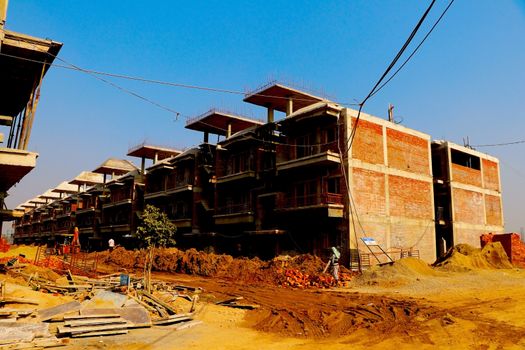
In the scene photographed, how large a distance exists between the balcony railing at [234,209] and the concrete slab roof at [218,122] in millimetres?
11048

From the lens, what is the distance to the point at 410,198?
3203 centimetres

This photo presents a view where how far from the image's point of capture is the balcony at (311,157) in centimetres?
2762

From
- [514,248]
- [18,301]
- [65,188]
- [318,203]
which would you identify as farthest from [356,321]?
[65,188]

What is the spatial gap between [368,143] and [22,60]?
22505 millimetres

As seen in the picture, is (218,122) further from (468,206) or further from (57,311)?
(57,311)

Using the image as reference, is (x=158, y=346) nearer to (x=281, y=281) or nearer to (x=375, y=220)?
(x=281, y=281)

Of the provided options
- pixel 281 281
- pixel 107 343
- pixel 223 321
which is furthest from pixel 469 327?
pixel 281 281

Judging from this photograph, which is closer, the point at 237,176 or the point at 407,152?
the point at 407,152

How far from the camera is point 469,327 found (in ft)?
36.6

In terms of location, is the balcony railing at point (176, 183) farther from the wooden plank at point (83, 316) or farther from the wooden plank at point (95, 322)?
the wooden plank at point (95, 322)

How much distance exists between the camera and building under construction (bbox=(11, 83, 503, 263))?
28312 mm

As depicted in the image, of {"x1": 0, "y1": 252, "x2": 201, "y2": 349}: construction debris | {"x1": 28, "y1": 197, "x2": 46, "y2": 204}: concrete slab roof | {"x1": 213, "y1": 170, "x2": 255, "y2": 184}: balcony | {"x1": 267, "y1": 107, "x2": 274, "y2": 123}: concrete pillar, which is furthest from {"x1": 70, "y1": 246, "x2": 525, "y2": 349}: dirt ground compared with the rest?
{"x1": 28, "y1": 197, "x2": 46, "y2": 204}: concrete slab roof

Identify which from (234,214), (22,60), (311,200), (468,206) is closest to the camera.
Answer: (22,60)

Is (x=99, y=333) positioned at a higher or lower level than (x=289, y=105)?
lower
